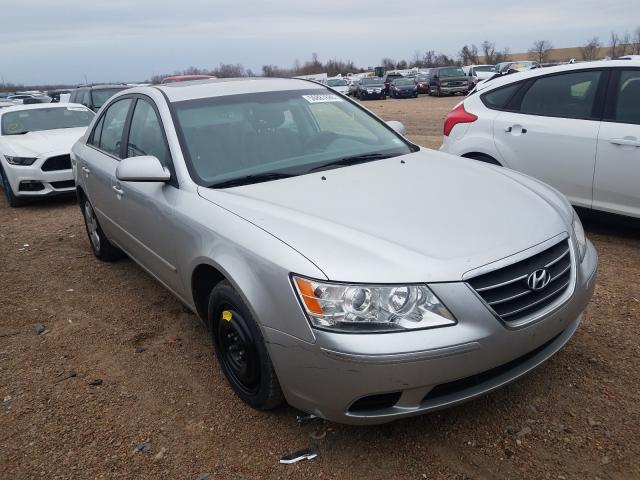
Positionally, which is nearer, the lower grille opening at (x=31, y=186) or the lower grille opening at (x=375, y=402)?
the lower grille opening at (x=375, y=402)

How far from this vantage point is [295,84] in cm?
405

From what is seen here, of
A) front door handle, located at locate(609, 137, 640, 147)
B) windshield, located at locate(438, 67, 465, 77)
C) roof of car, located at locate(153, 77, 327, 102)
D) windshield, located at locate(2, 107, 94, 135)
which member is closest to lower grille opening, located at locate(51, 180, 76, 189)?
windshield, located at locate(2, 107, 94, 135)

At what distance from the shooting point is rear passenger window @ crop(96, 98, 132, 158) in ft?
13.7

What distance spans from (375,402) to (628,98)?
12.3 ft

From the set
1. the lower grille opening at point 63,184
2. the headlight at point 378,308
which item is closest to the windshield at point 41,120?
the lower grille opening at point 63,184

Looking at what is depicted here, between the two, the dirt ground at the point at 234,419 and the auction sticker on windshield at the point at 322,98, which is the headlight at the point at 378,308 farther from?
the auction sticker on windshield at the point at 322,98

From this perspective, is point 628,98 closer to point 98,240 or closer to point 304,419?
point 304,419

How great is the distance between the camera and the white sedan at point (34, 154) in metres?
7.80

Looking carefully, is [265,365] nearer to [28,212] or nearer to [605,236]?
[605,236]

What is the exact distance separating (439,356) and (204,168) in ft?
5.78

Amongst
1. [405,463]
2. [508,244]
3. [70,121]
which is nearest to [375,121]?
[508,244]

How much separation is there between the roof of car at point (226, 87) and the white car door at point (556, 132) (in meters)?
2.09

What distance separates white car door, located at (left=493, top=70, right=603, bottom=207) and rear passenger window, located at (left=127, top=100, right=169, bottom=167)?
3.34m

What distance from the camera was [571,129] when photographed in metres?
4.68
